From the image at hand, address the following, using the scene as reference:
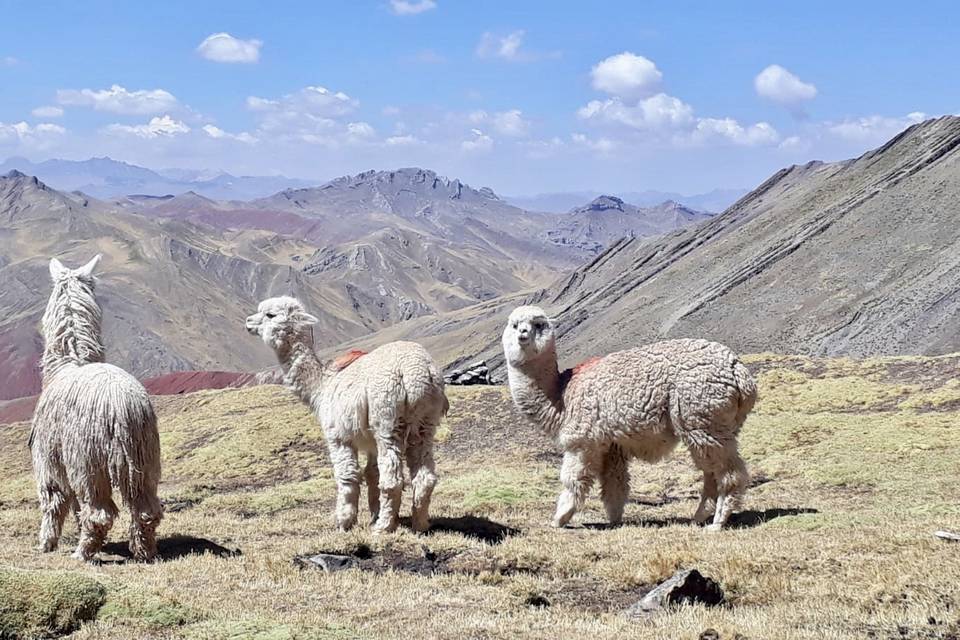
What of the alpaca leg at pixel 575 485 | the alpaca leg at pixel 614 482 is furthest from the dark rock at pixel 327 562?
the alpaca leg at pixel 614 482

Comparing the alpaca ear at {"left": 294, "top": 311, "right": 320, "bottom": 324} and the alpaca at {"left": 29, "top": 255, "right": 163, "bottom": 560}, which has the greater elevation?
the alpaca ear at {"left": 294, "top": 311, "right": 320, "bottom": 324}

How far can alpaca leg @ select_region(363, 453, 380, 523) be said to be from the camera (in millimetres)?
14078

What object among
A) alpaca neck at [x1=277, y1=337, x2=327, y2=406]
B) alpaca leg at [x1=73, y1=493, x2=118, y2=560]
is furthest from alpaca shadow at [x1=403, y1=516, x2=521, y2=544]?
alpaca leg at [x1=73, y1=493, x2=118, y2=560]

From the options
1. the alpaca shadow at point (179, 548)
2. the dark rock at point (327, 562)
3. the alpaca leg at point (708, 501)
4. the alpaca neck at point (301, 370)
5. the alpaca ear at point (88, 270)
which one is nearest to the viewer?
the dark rock at point (327, 562)

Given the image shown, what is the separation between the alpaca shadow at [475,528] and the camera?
507 inches

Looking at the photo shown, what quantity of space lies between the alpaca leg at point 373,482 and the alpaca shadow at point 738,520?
324 cm

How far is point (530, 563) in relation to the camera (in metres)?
10.5

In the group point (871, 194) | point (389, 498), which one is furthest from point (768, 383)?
point (871, 194)

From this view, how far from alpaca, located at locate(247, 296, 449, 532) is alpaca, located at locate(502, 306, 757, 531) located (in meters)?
1.90

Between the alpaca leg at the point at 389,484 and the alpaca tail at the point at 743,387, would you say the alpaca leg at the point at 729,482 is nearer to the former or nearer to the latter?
the alpaca tail at the point at 743,387

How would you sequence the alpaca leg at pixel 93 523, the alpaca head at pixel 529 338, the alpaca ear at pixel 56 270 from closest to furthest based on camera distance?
the alpaca leg at pixel 93 523 < the alpaca ear at pixel 56 270 < the alpaca head at pixel 529 338

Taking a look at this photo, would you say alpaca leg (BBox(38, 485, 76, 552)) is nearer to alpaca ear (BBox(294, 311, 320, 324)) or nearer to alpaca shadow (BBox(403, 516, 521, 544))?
alpaca ear (BBox(294, 311, 320, 324))

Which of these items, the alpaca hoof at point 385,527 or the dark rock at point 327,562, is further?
the alpaca hoof at point 385,527

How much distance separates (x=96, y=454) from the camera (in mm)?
11352
